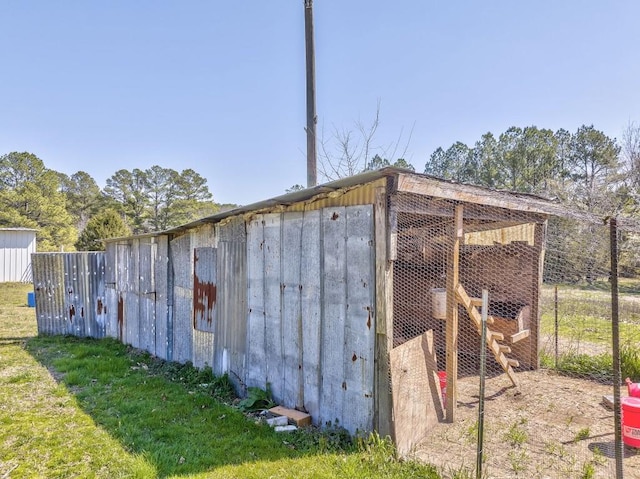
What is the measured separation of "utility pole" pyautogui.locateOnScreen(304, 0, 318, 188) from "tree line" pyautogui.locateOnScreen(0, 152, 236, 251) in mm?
13211

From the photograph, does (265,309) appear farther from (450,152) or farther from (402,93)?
(450,152)

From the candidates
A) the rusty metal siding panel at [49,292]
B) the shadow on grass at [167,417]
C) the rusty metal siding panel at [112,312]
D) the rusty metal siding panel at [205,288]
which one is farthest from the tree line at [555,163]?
the rusty metal siding panel at [49,292]

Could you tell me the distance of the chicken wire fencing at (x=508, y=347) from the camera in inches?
122

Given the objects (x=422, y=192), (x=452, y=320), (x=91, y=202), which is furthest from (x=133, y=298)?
(x=91, y=202)

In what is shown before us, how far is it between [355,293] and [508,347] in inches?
106

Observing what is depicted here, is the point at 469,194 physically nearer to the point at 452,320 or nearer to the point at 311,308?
the point at 452,320

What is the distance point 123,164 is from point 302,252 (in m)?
30.8

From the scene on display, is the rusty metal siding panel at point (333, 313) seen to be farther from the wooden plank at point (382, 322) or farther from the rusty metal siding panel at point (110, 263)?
the rusty metal siding panel at point (110, 263)

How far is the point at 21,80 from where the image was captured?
1113 cm

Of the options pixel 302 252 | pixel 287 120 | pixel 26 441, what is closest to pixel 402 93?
pixel 287 120

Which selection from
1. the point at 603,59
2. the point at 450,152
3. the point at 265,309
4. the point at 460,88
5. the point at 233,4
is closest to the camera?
the point at 265,309

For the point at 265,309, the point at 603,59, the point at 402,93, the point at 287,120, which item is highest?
the point at 603,59

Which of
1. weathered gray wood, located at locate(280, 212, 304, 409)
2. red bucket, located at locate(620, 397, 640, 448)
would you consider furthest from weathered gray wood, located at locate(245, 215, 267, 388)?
red bucket, located at locate(620, 397, 640, 448)

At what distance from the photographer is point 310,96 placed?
6.26 metres
